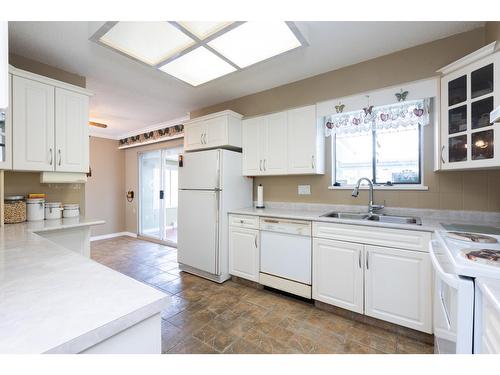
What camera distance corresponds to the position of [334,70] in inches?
102

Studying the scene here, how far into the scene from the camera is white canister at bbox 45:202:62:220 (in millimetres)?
2260

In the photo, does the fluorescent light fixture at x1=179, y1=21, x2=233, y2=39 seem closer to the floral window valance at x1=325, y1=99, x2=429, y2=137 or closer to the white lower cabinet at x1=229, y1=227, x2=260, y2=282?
the floral window valance at x1=325, y1=99, x2=429, y2=137

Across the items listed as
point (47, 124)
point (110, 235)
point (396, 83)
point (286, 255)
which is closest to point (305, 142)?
point (396, 83)

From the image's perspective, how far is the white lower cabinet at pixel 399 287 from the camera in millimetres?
1697

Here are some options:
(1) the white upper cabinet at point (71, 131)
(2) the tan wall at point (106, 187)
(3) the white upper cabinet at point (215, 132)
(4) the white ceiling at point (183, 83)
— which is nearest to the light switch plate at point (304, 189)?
(3) the white upper cabinet at point (215, 132)

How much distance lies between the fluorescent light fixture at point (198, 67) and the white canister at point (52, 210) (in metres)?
1.77

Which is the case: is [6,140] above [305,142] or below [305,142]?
below

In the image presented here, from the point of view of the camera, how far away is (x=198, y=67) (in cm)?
229

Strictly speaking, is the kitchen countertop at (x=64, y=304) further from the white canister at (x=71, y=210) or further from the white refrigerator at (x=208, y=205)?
the white refrigerator at (x=208, y=205)

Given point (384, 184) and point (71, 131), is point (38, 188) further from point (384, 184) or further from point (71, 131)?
point (384, 184)

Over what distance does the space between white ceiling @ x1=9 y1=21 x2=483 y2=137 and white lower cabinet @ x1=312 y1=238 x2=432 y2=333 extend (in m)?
1.85

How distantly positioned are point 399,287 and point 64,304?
6.97 feet

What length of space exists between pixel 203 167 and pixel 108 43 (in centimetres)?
154
